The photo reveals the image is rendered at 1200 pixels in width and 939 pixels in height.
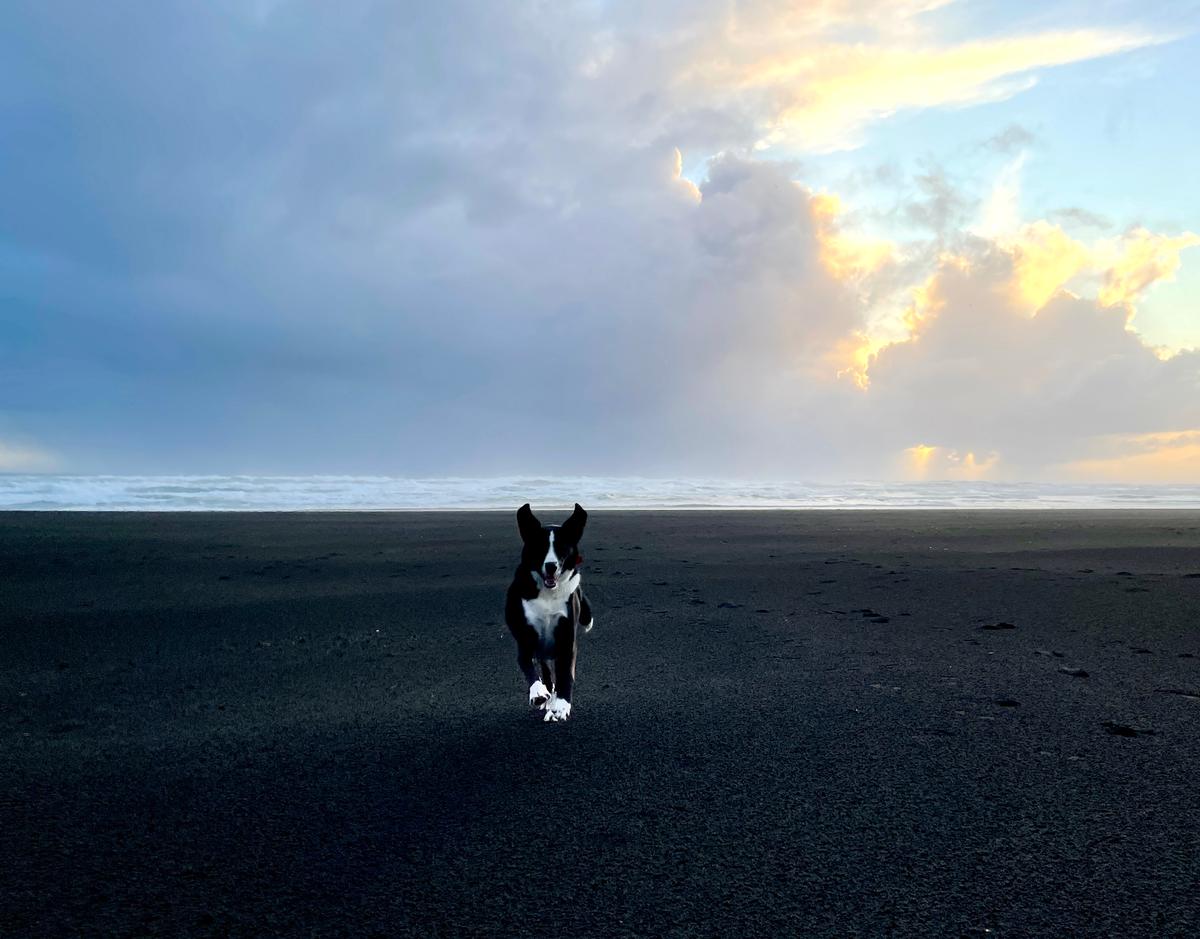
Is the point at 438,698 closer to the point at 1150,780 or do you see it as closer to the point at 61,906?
the point at 61,906

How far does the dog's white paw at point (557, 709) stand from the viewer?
538cm

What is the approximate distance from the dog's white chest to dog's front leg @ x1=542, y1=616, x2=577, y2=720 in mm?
59

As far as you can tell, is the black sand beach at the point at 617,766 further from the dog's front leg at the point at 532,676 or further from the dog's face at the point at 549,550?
the dog's face at the point at 549,550

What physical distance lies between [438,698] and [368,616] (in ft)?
11.3

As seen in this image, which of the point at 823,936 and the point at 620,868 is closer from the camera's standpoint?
the point at 823,936

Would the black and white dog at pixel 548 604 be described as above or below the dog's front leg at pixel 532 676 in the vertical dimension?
above

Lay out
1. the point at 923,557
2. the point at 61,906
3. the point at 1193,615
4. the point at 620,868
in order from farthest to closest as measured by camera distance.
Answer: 1. the point at 923,557
2. the point at 1193,615
3. the point at 620,868
4. the point at 61,906

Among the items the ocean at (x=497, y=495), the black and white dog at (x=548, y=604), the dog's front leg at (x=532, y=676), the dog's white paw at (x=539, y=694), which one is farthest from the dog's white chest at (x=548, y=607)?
the ocean at (x=497, y=495)

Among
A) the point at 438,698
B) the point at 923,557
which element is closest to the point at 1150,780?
the point at 438,698

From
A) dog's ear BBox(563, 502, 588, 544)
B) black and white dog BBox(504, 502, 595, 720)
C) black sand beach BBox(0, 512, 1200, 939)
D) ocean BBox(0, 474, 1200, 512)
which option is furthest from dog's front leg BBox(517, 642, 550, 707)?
ocean BBox(0, 474, 1200, 512)

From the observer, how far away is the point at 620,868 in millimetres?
3441

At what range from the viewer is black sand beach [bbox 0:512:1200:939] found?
320 cm

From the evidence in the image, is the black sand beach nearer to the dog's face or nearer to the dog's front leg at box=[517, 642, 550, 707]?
the dog's front leg at box=[517, 642, 550, 707]

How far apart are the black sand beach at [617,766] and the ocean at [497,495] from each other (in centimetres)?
1767
